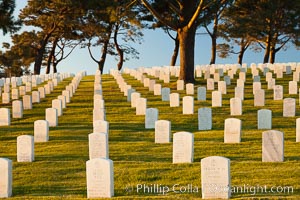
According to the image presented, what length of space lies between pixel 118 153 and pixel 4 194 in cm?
395

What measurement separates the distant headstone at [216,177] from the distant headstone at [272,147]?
2850 millimetres

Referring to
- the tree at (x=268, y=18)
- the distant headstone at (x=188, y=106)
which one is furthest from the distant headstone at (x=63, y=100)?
the tree at (x=268, y=18)

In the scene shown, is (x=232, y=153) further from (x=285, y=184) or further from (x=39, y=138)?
(x=39, y=138)

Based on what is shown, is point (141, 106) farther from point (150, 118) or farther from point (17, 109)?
point (17, 109)

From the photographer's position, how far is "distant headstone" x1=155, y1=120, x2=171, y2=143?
569 inches

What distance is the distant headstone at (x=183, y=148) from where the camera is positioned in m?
12.0

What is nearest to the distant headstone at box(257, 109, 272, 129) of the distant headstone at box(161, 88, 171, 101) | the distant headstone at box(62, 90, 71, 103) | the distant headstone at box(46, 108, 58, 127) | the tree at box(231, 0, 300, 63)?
the distant headstone at box(46, 108, 58, 127)

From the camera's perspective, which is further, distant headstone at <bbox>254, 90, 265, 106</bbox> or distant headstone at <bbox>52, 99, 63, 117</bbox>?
distant headstone at <bbox>254, 90, 265, 106</bbox>

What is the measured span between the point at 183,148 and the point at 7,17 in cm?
1756

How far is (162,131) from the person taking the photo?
47.8 ft

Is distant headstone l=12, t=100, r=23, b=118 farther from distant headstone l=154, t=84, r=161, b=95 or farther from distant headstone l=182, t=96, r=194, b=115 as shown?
distant headstone l=154, t=84, r=161, b=95

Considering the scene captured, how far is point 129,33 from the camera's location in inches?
1970

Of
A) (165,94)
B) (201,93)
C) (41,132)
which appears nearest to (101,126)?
(41,132)

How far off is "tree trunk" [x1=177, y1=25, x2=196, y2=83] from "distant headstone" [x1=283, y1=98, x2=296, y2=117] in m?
10.4
